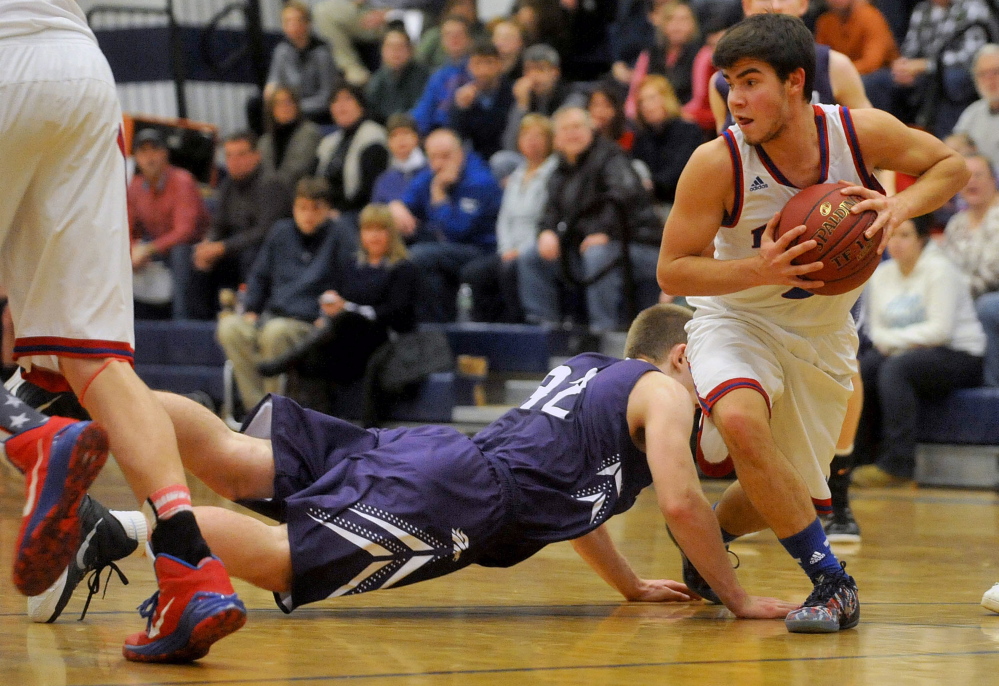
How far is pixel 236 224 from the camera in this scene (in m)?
9.59

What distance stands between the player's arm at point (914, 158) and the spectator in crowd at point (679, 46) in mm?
5735

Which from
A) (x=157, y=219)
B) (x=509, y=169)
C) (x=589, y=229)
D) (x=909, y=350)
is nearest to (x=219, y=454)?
(x=909, y=350)

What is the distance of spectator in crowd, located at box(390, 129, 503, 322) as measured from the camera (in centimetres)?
853

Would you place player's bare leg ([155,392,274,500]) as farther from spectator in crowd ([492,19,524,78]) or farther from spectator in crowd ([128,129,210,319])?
spectator in crowd ([492,19,524,78])

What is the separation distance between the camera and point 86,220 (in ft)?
8.52

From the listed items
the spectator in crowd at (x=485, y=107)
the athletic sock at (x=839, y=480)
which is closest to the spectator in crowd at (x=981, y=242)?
the athletic sock at (x=839, y=480)

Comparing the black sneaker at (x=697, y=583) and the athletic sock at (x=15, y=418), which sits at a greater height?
the athletic sock at (x=15, y=418)

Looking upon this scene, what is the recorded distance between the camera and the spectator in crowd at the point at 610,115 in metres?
8.48

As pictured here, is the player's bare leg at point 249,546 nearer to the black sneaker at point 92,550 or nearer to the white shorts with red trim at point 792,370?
the black sneaker at point 92,550

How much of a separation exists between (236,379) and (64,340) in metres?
6.01

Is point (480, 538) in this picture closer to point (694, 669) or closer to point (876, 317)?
point (694, 669)

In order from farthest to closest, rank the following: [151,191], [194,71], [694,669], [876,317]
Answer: [194,71], [151,191], [876,317], [694,669]

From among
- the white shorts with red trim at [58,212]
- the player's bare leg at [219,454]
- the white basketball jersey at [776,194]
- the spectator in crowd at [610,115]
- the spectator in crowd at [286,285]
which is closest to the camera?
the white shorts with red trim at [58,212]

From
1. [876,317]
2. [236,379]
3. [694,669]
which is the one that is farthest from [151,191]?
[694,669]
